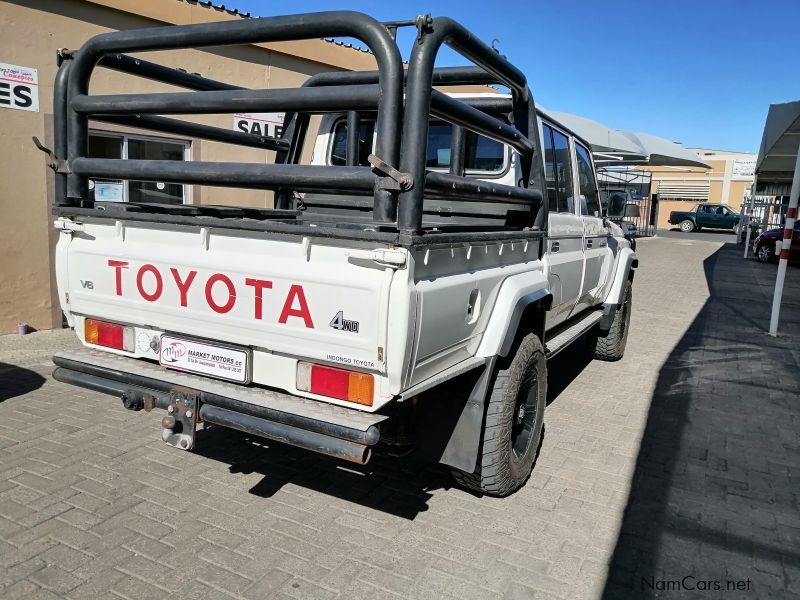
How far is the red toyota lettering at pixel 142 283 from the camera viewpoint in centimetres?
298

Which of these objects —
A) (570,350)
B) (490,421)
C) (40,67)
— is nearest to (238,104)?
(490,421)


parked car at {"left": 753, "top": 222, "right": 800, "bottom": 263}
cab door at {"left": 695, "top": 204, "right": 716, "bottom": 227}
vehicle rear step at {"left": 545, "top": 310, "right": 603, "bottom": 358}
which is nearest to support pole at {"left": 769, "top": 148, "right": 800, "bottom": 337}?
vehicle rear step at {"left": 545, "top": 310, "right": 603, "bottom": 358}

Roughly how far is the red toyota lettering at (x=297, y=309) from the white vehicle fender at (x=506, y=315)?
3.04 ft

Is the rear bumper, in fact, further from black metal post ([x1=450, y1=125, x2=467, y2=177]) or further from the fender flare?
black metal post ([x1=450, y1=125, x2=467, y2=177])

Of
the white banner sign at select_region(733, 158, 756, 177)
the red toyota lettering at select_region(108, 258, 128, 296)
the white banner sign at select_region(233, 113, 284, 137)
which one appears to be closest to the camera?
the red toyota lettering at select_region(108, 258, 128, 296)

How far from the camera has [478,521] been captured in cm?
331

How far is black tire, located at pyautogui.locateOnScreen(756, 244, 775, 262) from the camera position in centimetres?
1997

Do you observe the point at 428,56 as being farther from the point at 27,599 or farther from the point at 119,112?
the point at 27,599

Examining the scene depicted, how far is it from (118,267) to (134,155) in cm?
486

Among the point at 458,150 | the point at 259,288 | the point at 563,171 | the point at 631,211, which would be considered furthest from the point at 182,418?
the point at 631,211

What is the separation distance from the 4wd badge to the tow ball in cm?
78

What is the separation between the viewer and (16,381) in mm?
5227

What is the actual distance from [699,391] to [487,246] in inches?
152

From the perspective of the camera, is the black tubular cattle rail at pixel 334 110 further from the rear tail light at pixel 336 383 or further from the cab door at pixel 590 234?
the cab door at pixel 590 234
